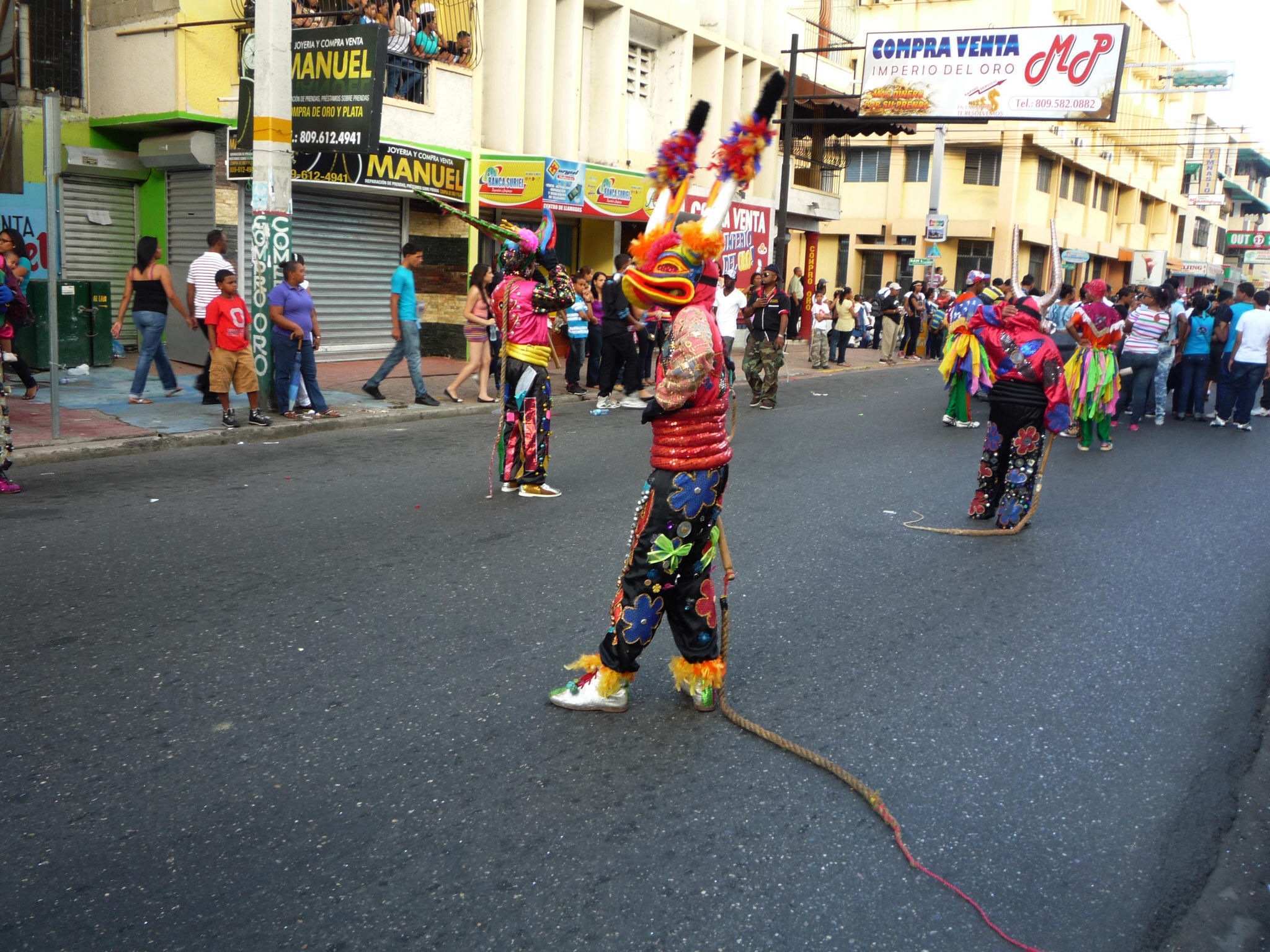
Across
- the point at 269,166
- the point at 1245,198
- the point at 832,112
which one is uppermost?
the point at 1245,198

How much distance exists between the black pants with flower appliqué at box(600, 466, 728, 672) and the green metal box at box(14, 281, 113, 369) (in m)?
10.8

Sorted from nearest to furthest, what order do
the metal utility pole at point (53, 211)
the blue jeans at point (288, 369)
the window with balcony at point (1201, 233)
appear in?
the metal utility pole at point (53, 211) → the blue jeans at point (288, 369) → the window with balcony at point (1201, 233)

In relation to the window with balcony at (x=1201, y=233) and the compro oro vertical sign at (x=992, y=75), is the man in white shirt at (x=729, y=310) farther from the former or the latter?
the window with balcony at (x=1201, y=233)

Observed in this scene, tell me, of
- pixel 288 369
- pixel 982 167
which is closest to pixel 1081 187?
pixel 982 167

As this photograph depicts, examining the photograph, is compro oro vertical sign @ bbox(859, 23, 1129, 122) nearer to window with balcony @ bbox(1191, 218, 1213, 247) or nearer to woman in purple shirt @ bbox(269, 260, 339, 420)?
woman in purple shirt @ bbox(269, 260, 339, 420)

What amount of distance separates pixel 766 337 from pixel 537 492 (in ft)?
21.0

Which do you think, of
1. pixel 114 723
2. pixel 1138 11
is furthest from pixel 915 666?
pixel 1138 11

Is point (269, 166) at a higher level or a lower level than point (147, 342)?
higher

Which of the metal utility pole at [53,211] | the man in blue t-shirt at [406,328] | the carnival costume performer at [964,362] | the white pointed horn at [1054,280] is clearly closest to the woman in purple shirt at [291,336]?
the man in blue t-shirt at [406,328]

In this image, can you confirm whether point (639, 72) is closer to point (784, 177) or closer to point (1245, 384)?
point (784, 177)

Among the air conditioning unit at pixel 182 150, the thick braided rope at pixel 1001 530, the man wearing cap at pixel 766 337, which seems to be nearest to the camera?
the thick braided rope at pixel 1001 530

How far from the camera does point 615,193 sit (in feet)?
61.7

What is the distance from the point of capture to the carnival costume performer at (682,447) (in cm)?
388

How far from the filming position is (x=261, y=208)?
1084 cm
